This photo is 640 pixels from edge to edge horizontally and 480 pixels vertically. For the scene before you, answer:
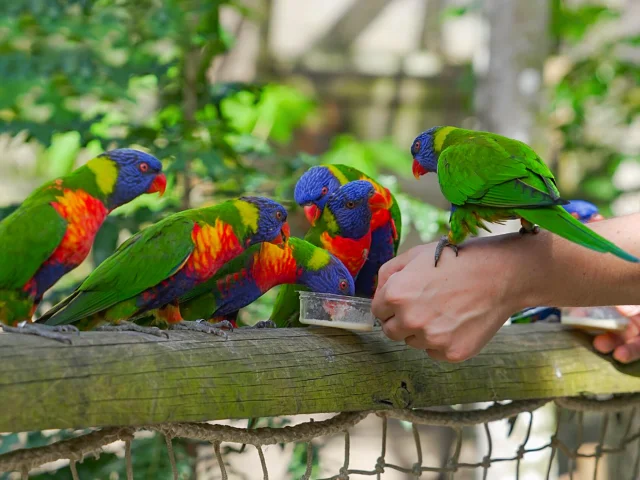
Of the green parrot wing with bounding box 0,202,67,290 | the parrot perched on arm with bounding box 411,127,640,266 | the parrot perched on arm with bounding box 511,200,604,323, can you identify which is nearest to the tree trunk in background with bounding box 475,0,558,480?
the parrot perched on arm with bounding box 511,200,604,323

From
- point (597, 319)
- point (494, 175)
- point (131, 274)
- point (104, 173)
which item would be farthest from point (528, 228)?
point (104, 173)

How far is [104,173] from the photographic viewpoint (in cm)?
140

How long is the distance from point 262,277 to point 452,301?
1.35 ft

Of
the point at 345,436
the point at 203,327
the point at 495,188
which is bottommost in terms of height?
the point at 345,436

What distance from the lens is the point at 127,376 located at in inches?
38.0

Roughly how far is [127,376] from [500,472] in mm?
2107

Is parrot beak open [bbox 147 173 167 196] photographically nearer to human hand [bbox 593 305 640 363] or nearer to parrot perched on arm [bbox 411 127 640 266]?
parrot perched on arm [bbox 411 127 640 266]

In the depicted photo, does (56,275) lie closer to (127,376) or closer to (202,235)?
(202,235)

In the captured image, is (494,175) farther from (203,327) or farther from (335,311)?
(203,327)

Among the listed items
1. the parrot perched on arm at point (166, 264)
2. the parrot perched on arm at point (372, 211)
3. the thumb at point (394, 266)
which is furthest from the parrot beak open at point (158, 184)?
the thumb at point (394, 266)

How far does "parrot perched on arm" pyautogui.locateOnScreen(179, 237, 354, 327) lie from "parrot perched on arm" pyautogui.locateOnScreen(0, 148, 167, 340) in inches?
9.2

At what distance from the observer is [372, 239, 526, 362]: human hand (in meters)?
1.16

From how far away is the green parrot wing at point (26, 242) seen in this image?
1244 millimetres

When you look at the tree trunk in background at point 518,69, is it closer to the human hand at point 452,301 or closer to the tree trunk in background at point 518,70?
the tree trunk in background at point 518,70
